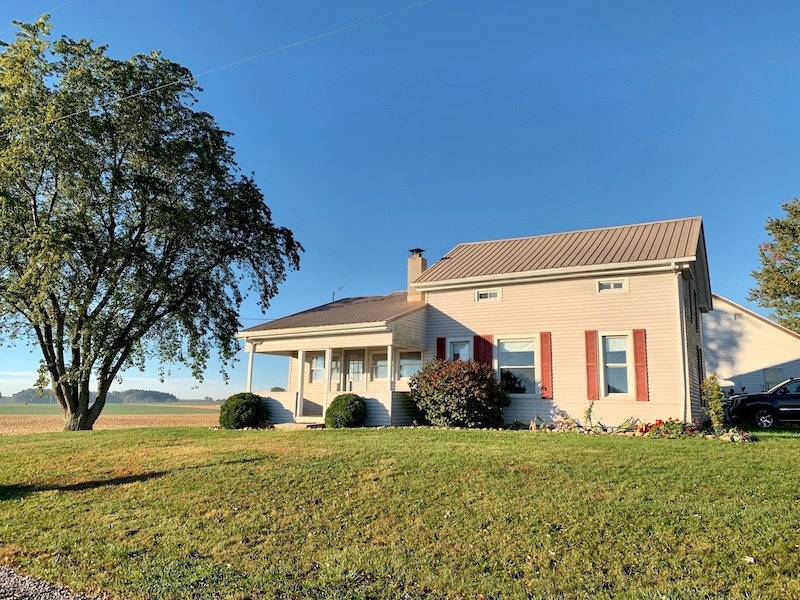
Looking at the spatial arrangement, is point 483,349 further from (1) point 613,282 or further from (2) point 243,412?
(2) point 243,412

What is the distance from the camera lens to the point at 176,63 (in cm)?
2014

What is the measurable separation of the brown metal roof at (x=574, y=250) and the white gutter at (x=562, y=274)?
14cm

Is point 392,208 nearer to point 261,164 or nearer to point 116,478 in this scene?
point 261,164

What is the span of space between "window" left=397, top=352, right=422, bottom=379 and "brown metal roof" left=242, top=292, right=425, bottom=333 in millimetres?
1557

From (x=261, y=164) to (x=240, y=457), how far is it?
16054mm

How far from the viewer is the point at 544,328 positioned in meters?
15.1

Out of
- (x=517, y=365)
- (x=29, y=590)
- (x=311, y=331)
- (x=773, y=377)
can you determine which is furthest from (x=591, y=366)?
(x=773, y=377)

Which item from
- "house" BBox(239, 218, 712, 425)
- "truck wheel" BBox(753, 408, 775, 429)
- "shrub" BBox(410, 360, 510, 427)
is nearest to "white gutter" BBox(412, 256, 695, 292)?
"house" BBox(239, 218, 712, 425)

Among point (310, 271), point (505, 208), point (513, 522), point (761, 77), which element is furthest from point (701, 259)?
point (310, 271)

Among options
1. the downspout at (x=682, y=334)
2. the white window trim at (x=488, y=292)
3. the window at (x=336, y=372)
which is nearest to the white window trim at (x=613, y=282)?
the downspout at (x=682, y=334)

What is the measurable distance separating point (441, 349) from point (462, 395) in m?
2.47

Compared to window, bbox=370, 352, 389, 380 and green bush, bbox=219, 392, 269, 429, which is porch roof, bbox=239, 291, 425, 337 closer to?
window, bbox=370, 352, 389, 380

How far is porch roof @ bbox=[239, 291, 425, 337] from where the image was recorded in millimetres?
16219

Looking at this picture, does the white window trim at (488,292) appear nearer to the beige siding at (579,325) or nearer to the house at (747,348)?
the beige siding at (579,325)
